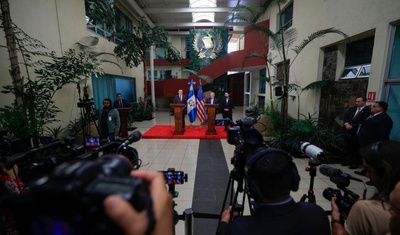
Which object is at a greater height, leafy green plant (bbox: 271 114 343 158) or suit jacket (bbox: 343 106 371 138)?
suit jacket (bbox: 343 106 371 138)

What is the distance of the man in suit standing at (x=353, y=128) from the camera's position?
323 centimetres

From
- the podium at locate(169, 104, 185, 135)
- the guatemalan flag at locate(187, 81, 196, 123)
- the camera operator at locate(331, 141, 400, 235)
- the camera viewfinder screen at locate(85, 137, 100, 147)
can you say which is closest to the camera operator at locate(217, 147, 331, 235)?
the camera operator at locate(331, 141, 400, 235)

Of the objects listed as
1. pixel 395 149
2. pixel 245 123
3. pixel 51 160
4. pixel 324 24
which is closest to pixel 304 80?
pixel 324 24

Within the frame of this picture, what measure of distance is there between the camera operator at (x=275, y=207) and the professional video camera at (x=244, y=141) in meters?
0.52

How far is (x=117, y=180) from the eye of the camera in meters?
0.36

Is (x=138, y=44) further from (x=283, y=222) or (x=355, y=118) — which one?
(x=283, y=222)

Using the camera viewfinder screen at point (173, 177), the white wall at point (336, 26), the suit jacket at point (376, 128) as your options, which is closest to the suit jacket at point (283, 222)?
the camera viewfinder screen at point (173, 177)

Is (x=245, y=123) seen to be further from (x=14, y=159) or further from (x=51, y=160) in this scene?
(x=14, y=159)

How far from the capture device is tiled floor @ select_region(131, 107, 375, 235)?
8.35 ft

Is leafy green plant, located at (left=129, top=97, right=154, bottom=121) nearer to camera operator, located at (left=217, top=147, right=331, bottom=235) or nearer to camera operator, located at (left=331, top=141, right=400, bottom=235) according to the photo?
camera operator, located at (left=217, top=147, right=331, bottom=235)

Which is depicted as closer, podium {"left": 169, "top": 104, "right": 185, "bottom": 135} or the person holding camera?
the person holding camera

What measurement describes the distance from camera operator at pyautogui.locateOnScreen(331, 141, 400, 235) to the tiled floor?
1.59 m

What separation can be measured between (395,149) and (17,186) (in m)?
2.29

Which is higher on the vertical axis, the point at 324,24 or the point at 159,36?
the point at 159,36
